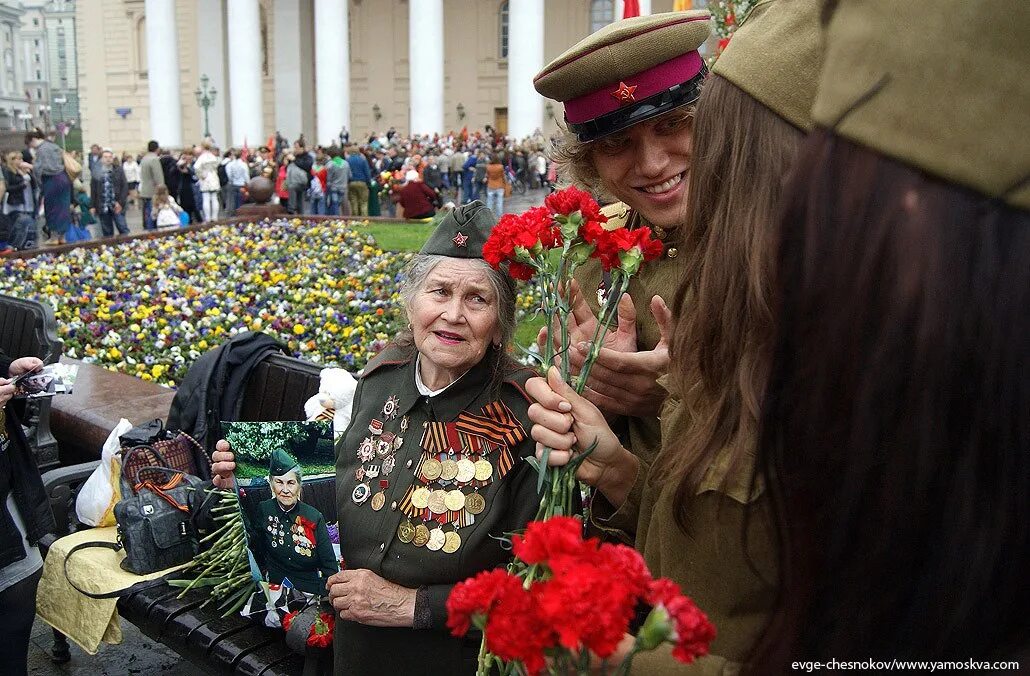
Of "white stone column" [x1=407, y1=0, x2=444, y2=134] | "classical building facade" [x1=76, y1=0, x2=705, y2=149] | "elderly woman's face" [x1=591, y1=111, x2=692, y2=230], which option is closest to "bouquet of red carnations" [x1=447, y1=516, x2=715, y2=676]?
"elderly woman's face" [x1=591, y1=111, x2=692, y2=230]

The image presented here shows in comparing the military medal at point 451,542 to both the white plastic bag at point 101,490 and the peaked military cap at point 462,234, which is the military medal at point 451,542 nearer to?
the peaked military cap at point 462,234

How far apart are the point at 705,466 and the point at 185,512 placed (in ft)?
10.4

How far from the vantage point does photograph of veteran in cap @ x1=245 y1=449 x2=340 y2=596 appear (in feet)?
10.5

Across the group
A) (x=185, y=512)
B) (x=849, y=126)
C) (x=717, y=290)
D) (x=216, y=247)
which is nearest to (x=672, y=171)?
(x=717, y=290)

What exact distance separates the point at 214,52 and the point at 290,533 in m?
42.6

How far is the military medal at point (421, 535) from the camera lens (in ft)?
8.66

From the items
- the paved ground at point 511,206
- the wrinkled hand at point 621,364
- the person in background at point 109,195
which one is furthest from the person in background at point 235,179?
the wrinkled hand at point 621,364

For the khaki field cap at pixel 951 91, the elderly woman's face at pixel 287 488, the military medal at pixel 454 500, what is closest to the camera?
the khaki field cap at pixel 951 91

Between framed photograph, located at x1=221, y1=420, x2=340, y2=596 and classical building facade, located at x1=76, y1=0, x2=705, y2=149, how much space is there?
3606cm

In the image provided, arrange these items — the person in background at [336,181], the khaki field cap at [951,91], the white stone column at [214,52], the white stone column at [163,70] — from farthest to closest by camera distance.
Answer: the white stone column at [214,52] < the white stone column at [163,70] < the person in background at [336,181] < the khaki field cap at [951,91]

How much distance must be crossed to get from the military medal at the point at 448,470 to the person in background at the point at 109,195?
61.1ft

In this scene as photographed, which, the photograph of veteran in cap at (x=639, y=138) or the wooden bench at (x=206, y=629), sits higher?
the photograph of veteran in cap at (x=639, y=138)

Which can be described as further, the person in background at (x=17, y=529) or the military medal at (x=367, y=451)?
the person in background at (x=17, y=529)

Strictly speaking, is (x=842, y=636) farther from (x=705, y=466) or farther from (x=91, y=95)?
(x=91, y=95)
